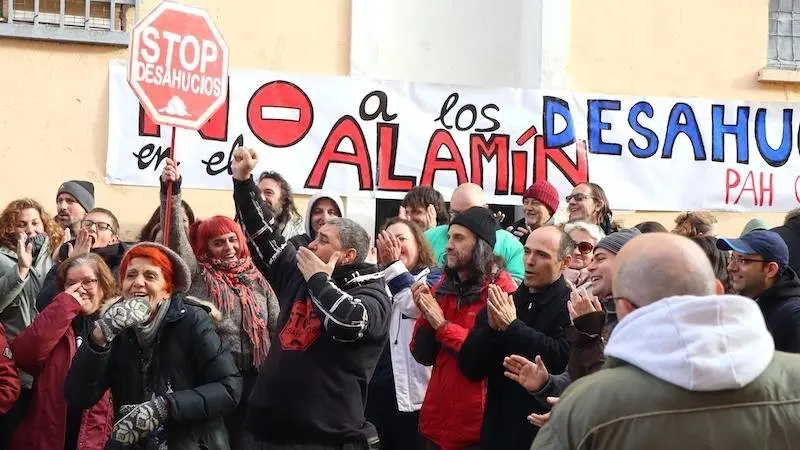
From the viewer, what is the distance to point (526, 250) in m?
5.99

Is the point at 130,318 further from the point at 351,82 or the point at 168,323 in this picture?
the point at 351,82

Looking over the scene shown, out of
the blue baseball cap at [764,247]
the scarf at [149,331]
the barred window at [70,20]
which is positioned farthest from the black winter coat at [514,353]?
the barred window at [70,20]

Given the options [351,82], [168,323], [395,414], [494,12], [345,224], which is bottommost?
[395,414]

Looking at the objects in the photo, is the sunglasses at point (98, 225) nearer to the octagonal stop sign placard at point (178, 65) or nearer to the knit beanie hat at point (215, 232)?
the octagonal stop sign placard at point (178, 65)

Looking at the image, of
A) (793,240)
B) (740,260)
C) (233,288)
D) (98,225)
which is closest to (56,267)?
(98,225)

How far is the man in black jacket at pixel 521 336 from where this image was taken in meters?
5.62

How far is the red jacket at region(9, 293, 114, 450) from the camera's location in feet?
21.4

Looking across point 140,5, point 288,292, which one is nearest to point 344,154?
point 140,5

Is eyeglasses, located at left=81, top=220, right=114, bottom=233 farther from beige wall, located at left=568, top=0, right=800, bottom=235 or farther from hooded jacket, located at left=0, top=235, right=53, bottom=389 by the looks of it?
beige wall, located at left=568, top=0, right=800, bottom=235

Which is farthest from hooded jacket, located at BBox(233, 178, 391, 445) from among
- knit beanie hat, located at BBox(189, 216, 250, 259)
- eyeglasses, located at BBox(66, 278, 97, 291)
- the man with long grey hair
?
eyeglasses, located at BBox(66, 278, 97, 291)

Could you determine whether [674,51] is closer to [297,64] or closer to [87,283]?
[297,64]

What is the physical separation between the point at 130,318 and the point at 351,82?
5039 millimetres

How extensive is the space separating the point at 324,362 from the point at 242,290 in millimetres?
966

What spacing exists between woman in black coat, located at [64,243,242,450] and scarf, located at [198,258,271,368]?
3.19 feet
